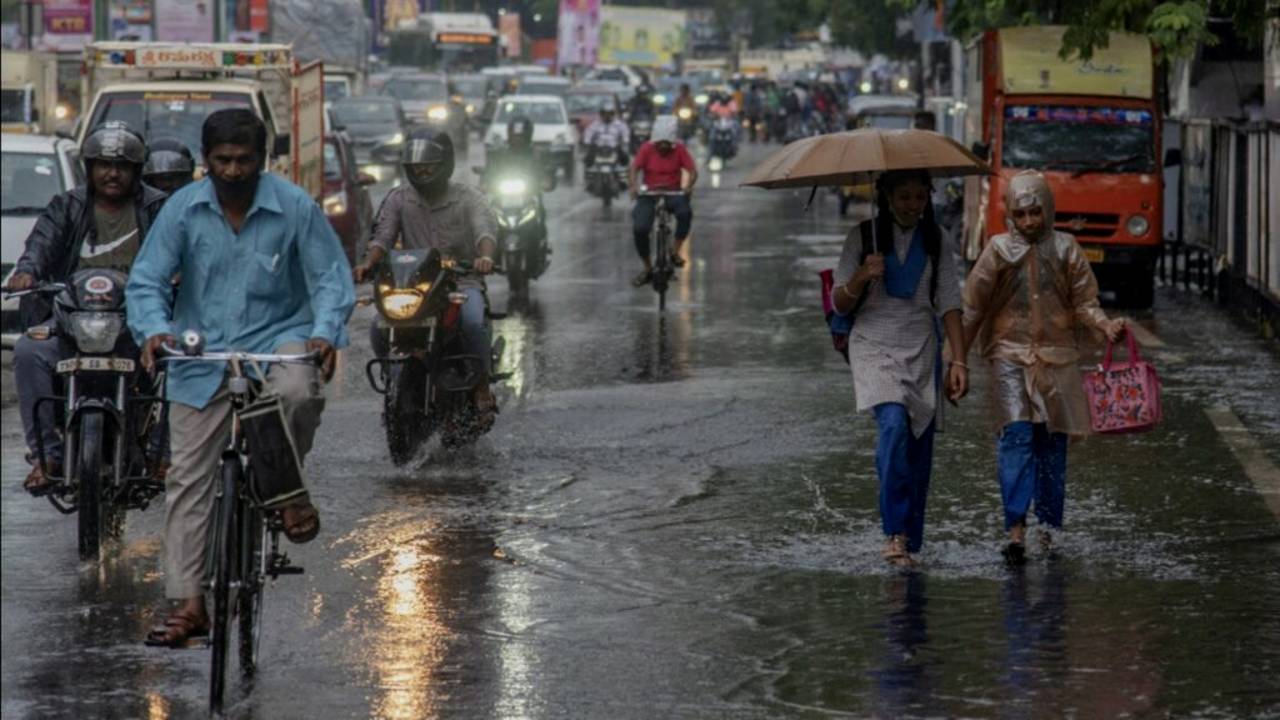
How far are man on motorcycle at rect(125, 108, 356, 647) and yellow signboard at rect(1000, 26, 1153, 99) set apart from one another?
16507mm

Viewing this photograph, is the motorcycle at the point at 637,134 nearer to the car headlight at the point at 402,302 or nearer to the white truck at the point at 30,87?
the white truck at the point at 30,87

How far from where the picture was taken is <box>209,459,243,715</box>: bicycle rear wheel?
715 centimetres

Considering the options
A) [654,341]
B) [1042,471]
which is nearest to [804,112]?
[654,341]

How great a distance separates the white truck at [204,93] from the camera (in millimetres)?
23328

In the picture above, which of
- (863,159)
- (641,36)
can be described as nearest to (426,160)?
(863,159)

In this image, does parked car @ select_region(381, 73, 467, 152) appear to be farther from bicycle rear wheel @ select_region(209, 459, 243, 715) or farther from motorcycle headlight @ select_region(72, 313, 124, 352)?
bicycle rear wheel @ select_region(209, 459, 243, 715)

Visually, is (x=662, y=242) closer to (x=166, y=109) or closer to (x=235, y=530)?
(x=166, y=109)

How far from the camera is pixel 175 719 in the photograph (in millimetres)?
7117

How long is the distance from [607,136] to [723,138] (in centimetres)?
1600

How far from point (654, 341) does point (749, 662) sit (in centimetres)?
Result: 1098

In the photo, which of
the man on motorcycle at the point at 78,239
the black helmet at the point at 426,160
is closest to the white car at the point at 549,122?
the black helmet at the point at 426,160

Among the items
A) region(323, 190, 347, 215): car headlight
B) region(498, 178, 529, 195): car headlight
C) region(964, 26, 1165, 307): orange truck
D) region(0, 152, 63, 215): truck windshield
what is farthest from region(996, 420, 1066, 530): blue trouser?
region(323, 190, 347, 215): car headlight

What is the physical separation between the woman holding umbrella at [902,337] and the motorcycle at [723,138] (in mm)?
46786

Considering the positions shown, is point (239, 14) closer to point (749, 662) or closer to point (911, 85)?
point (911, 85)
